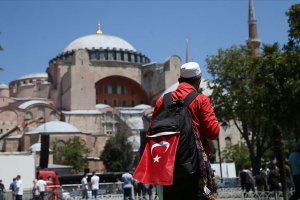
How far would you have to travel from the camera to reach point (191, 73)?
3424mm

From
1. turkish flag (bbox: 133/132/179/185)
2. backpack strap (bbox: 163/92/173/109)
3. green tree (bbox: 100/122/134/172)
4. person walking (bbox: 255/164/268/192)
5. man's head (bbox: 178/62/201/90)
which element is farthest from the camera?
green tree (bbox: 100/122/134/172)

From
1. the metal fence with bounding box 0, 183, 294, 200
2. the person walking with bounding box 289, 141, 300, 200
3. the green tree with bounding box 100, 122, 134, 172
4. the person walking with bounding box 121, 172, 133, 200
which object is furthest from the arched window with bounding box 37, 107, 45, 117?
the person walking with bounding box 289, 141, 300, 200

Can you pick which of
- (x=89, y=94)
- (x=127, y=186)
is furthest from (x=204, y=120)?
(x=89, y=94)

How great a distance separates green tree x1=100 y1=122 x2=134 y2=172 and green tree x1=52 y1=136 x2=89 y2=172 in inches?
82.9

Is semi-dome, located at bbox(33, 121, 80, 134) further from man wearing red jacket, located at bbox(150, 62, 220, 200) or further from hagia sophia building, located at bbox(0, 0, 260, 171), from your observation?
man wearing red jacket, located at bbox(150, 62, 220, 200)

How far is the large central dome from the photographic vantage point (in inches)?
2826

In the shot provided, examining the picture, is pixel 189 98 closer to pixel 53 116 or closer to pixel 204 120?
pixel 204 120

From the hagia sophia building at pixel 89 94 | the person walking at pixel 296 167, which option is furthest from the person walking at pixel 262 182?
the hagia sophia building at pixel 89 94

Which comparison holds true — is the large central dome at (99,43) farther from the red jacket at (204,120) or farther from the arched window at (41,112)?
the red jacket at (204,120)

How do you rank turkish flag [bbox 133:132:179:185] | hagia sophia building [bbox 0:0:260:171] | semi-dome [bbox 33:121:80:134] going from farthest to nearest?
hagia sophia building [bbox 0:0:260:171] → semi-dome [bbox 33:121:80:134] → turkish flag [bbox 133:132:179:185]

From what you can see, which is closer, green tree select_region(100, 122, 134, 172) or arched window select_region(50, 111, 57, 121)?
green tree select_region(100, 122, 134, 172)

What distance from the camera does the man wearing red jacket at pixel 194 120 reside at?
3029 mm

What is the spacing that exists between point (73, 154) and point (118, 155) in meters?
4.10

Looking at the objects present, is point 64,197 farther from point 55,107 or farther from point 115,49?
point 115,49
